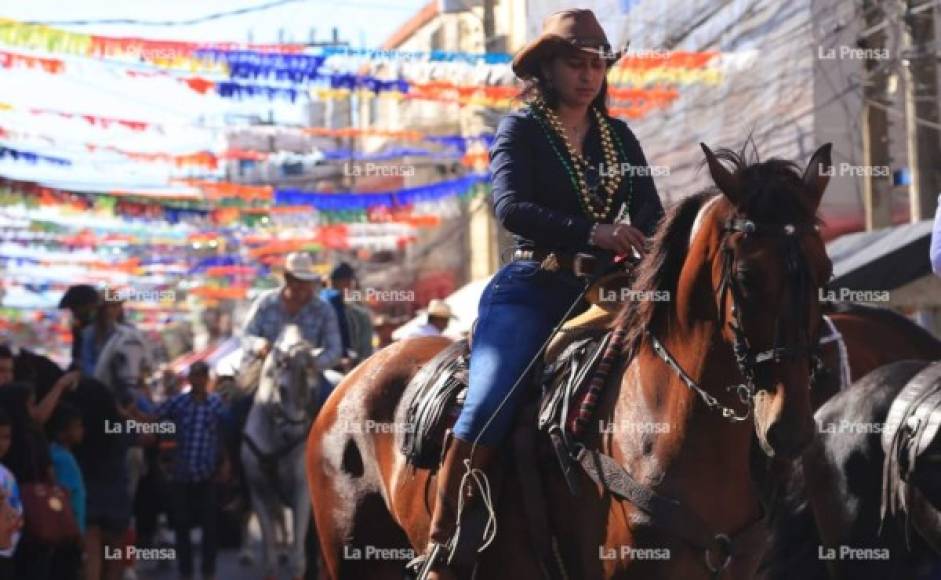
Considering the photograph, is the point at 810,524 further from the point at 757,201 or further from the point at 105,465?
the point at 105,465

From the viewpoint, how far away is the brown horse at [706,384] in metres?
5.15

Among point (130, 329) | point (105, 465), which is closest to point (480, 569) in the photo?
point (105, 465)

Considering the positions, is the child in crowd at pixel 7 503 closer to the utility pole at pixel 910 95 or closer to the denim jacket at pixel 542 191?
the denim jacket at pixel 542 191

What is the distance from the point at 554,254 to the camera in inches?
252

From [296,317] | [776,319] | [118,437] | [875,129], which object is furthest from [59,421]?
[875,129]

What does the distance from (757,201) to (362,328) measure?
35.8 ft

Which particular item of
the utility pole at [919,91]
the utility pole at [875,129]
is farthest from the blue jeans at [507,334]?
the utility pole at [875,129]

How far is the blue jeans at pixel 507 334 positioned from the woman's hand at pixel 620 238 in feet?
1.46

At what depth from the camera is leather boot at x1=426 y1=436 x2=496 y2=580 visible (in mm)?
6254

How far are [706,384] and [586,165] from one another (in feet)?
3.87
